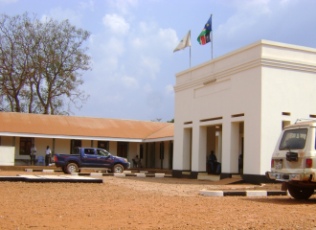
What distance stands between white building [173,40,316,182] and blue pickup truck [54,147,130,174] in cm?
813

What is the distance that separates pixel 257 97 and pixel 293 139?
24.3 feet

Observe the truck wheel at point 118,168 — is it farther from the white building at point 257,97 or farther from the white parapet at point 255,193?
the white parapet at point 255,193

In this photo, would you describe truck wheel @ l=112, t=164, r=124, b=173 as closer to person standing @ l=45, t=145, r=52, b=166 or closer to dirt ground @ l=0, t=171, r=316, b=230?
person standing @ l=45, t=145, r=52, b=166

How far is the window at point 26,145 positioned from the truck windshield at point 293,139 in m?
27.7

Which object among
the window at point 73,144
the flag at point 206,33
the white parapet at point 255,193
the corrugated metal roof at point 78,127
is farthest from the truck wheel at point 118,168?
the white parapet at point 255,193

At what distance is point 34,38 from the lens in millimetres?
47156

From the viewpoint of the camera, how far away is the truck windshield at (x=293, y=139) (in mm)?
12445

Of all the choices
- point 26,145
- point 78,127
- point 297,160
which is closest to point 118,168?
point 78,127

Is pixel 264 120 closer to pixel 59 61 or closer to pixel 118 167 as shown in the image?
pixel 118 167

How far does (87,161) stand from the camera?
29031 millimetres

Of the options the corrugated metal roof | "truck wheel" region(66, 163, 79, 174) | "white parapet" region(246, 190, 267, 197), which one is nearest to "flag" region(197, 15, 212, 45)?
the corrugated metal roof

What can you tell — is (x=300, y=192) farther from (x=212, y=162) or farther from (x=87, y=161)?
(x=87, y=161)

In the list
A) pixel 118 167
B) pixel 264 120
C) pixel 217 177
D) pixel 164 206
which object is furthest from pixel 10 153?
pixel 164 206

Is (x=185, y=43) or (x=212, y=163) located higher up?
(x=185, y=43)
